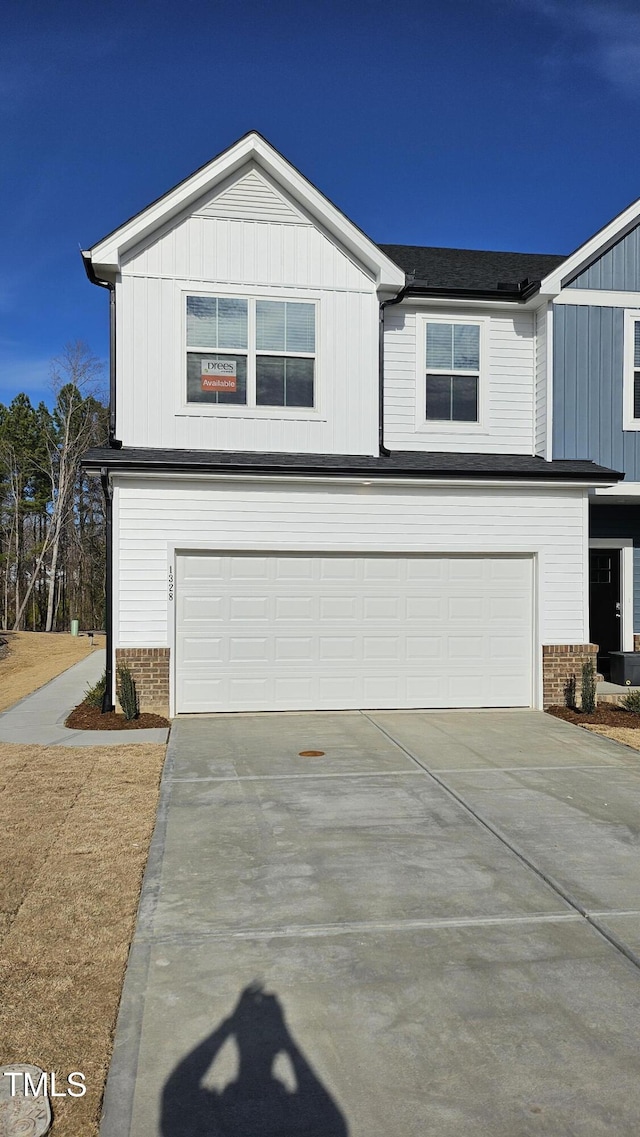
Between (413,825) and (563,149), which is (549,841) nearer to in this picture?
(413,825)

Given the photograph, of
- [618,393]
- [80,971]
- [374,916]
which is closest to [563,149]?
[618,393]

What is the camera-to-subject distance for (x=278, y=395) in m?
12.6

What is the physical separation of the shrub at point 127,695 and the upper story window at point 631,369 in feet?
28.9

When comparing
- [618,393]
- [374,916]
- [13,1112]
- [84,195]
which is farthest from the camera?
[84,195]

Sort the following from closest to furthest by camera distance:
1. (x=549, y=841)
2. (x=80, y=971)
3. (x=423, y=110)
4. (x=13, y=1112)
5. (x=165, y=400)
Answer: (x=13, y=1112)
(x=80, y=971)
(x=549, y=841)
(x=165, y=400)
(x=423, y=110)

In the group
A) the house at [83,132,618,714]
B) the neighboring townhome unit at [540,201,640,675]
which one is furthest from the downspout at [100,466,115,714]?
the neighboring townhome unit at [540,201,640,675]

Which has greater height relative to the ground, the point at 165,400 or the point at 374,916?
the point at 165,400

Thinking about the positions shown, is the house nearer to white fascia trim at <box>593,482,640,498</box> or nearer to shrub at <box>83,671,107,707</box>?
white fascia trim at <box>593,482,640,498</box>

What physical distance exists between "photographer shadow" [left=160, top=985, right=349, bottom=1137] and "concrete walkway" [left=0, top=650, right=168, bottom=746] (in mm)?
6668

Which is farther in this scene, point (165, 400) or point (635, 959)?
point (165, 400)

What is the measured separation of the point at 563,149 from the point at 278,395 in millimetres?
8854

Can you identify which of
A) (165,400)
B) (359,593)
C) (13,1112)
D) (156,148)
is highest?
(156,148)

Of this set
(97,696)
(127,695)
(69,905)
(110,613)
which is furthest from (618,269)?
(69,905)

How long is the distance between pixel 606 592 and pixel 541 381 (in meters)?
3.88
